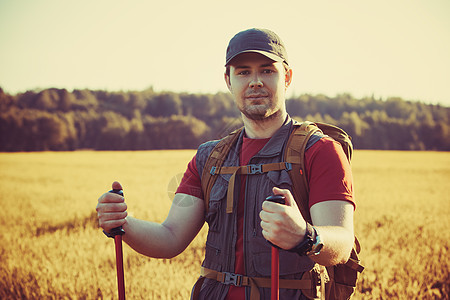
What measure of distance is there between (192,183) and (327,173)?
43.2 inches

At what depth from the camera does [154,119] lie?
242 feet

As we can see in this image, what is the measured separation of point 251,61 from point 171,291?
3.89 metres

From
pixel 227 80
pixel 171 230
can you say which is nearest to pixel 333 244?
pixel 171 230

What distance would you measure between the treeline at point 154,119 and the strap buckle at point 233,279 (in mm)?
53136

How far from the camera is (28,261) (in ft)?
23.0

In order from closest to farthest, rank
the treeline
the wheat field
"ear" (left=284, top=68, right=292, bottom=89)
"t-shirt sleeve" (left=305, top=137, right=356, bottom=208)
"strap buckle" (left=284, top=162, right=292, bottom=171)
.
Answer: "t-shirt sleeve" (left=305, top=137, right=356, bottom=208) → "strap buckle" (left=284, top=162, right=292, bottom=171) → "ear" (left=284, top=68, right=292, bottom=89) → the wheat field → the treeline

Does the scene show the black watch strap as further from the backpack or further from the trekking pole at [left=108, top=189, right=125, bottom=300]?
the trekking pole at [left=108, top=189, right=125, bottom=300]

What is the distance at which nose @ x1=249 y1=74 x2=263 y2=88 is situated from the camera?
8.69ft

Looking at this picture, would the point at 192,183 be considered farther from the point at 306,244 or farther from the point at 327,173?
the point at 306,244

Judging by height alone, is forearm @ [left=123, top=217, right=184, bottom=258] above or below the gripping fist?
below

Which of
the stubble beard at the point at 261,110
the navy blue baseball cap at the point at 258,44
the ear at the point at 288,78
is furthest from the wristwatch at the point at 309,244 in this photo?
the ear at the point at 288,78

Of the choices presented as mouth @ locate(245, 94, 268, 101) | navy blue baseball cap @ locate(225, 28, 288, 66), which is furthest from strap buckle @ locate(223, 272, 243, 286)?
navy blue baseball cap @ locate(225, 28, 288, 66)

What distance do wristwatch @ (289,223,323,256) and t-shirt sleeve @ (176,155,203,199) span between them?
3.80 feet

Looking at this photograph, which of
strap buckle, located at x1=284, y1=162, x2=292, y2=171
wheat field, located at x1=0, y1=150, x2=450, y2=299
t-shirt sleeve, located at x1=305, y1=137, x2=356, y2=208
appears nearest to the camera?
t-shirt sleeve, located at x1=305, y1=137, x2=356, y2=208
